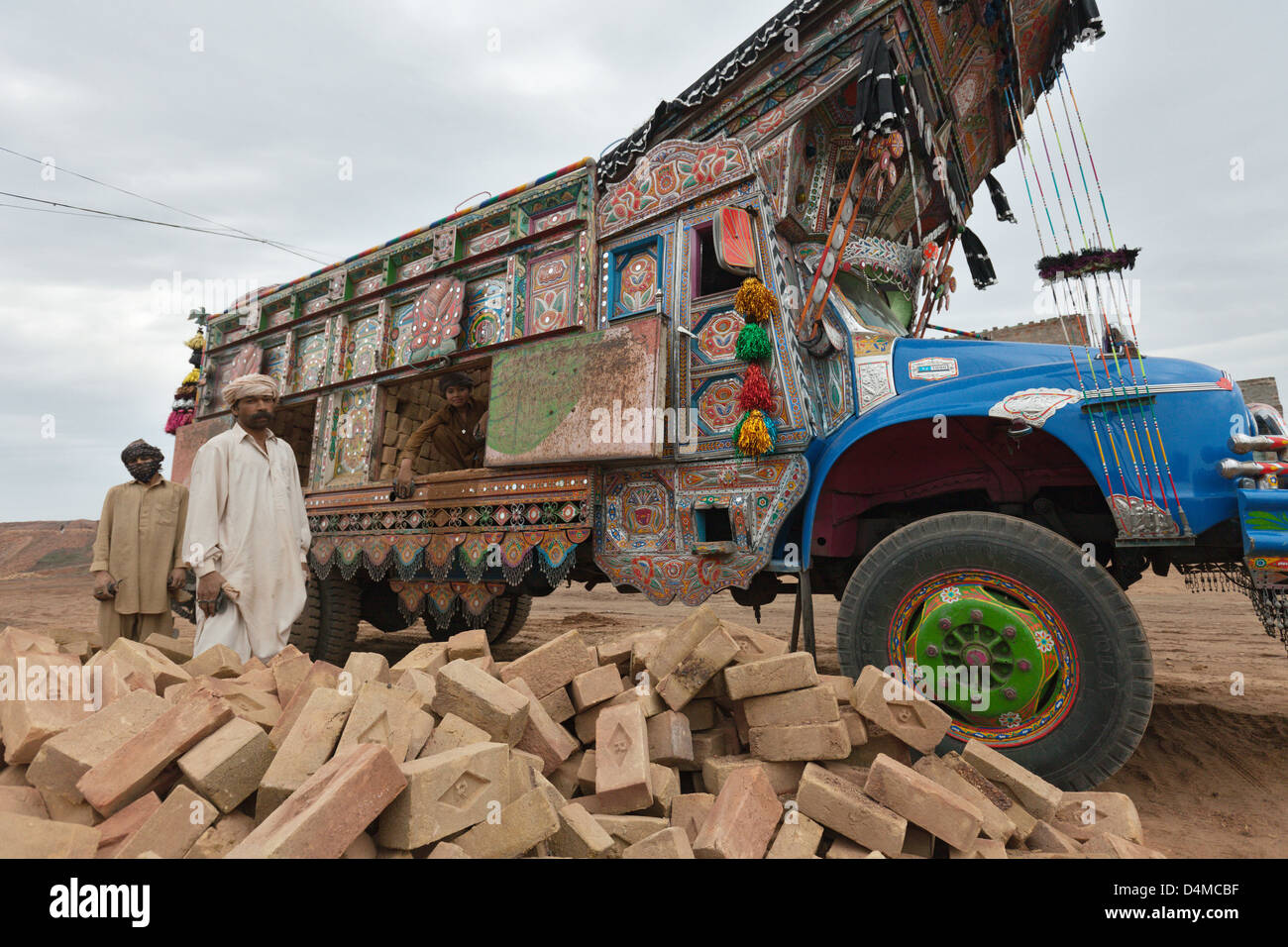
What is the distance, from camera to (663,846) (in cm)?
172

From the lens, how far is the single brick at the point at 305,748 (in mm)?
1751

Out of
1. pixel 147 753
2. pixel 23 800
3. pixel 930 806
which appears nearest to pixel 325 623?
pixel 23 800

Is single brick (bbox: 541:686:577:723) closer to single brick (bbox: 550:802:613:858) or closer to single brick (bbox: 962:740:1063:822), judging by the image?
single brick (bbox: 550:802:613:858)

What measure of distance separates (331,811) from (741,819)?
1.11 meters

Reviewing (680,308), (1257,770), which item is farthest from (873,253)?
(1257,770)

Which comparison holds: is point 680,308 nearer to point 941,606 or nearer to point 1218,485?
point 941,606

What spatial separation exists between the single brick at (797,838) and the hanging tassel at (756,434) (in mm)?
1922

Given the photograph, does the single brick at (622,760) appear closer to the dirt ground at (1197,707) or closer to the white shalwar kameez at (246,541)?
the dirt ground at (1197,707)

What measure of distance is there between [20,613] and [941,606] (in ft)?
51.9

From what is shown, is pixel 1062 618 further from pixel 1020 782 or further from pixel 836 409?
pixel 836 409

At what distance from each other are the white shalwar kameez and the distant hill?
29.3 meters

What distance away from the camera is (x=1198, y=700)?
425 centimetres

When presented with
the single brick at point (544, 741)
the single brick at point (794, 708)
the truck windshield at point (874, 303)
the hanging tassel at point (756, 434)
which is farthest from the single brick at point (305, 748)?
the truck windshield at point (874, 303)
